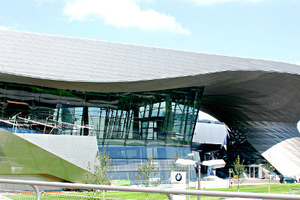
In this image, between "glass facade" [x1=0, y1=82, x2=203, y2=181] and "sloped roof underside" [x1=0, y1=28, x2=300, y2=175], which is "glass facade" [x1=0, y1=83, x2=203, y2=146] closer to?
"glass facade" [x1=0, y1=82, x2=203, y2=181]

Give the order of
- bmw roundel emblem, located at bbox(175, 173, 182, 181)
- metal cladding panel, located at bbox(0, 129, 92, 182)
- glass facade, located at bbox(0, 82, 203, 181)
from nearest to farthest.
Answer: bmw roundel emblem, located at bbox(175, 173, 182, 181) → metal cladding panel, located at bbox(0, 129, 92, 182) → glass facade, located at bbox(0, 82, 203, 181)

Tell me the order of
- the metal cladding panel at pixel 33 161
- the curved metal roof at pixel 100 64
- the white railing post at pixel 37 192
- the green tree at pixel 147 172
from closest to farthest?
1. the white railing post at pixel 37 192
2. the metal cladding panel at pixel 33 161
3. the green tree at pixel 147 172
4. the curved metal roof at pixel 100 64

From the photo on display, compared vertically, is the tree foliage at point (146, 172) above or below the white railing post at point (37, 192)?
below

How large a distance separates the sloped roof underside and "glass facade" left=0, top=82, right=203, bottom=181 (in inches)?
46.9

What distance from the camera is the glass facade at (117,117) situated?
24.6 metres

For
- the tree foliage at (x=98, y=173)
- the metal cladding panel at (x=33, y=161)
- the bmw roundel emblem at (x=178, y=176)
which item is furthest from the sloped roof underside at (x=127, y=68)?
the bmw roundel emblem at (x=178, y=176)

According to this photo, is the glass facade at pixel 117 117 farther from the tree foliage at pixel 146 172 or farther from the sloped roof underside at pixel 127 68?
the tree foliage at pixel 146 172

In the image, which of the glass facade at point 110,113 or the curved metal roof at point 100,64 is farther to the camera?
the glass facade at point 110,113

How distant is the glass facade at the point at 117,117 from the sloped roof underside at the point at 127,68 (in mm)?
1190

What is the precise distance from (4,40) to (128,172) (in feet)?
42.8

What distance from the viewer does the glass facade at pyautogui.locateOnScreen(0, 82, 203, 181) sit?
2458 centimetres

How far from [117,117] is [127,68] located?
4.47 meters

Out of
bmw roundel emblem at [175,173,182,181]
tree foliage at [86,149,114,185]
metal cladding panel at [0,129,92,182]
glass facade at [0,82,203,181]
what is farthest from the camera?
glass facade at [0,82,203,181]

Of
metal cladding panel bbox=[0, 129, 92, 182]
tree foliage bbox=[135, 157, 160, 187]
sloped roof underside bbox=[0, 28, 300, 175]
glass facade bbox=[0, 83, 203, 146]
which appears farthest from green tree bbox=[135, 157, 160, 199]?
sloped roof underside bbox=[0, 28, 300, 175]
